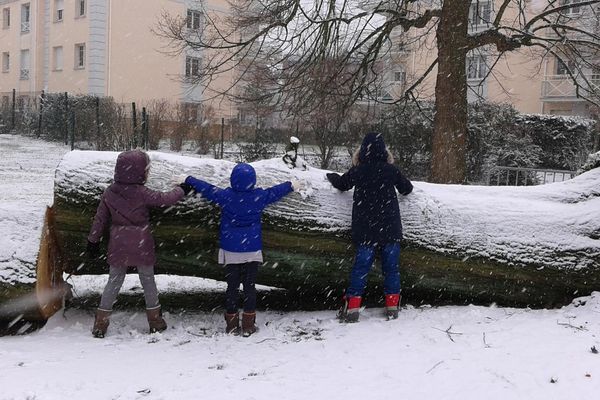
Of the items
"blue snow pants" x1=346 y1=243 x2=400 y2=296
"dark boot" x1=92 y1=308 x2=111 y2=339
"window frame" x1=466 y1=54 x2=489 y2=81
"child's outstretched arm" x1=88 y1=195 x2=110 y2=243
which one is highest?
"window frame" x1=466 y1=54 x2=489 y2=81

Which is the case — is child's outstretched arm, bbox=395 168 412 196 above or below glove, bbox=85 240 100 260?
above

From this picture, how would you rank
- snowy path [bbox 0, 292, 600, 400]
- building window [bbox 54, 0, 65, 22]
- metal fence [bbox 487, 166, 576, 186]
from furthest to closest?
building window [bbox 54, 0, 65, 22] < metal fence [bbox 487, 166, 576, 186] < snowy path [bbox 0, 292, 600, 400]

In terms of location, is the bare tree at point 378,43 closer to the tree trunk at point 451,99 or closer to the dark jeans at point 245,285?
the tree trunk at point 451,99

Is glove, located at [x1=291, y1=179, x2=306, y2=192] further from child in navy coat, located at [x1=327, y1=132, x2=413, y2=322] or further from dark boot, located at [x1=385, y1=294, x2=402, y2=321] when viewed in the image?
dark boot, located at [x1=385, y1=294, x2=402, y2=321]

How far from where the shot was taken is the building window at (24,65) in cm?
3145

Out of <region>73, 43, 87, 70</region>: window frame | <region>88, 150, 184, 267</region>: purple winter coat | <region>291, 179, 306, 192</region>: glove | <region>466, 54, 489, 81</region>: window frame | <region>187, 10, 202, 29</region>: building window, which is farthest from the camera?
<region>73, 43, 87, 70</region>: window frame

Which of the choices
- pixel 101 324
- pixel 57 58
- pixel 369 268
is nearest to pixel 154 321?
pixel 101 324

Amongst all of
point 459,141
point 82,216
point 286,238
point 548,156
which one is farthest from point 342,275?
point 548,156

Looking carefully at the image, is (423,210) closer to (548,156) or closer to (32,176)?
(548,156)

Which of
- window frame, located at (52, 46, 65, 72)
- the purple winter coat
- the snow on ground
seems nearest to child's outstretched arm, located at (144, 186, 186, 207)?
the purple winter coat

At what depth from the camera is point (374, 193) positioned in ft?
15.7

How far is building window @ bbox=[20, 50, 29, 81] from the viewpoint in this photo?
31.5m

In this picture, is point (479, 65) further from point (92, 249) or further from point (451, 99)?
point (92, 249)

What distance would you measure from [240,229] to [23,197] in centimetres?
690
